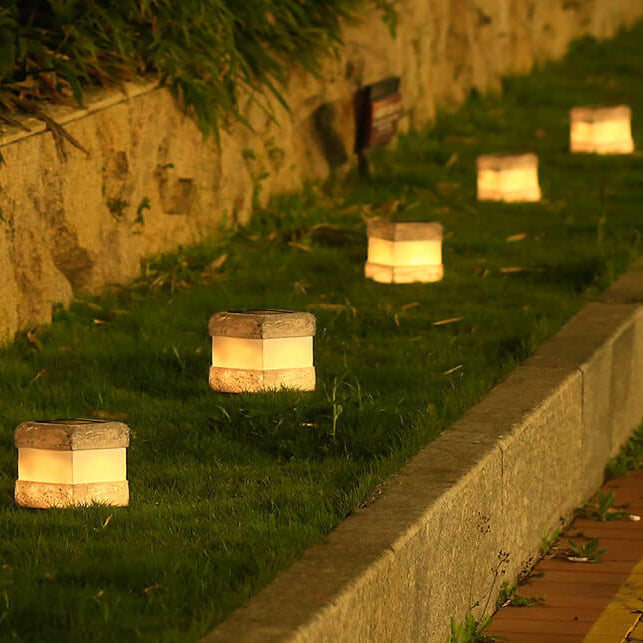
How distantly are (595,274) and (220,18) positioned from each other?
2017 mm

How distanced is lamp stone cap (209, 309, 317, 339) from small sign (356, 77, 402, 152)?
4.21 metres

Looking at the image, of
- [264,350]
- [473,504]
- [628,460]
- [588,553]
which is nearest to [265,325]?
[264,350]

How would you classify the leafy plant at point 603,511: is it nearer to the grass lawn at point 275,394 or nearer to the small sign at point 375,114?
the grass lawn at point 275,394

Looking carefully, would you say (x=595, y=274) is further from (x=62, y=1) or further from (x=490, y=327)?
(x=62, y=1)

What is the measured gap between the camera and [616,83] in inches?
529

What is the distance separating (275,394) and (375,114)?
4488 millimetres

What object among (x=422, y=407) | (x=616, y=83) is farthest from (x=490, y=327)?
(x=616, y=83)

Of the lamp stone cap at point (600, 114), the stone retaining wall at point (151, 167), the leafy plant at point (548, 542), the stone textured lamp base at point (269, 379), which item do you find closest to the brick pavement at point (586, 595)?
the leafy plant at point (548, 542)

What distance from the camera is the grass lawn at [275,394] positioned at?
3.67 meters

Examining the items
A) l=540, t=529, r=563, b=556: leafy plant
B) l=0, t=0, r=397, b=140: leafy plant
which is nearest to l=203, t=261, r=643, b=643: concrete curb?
l=540, t=529, r=563, b=556: leafy plant

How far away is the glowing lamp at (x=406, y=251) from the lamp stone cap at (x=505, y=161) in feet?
6.25

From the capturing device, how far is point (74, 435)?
4.18 meters

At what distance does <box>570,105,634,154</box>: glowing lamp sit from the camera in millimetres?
10391

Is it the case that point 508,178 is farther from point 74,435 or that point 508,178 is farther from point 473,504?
point 74,435
